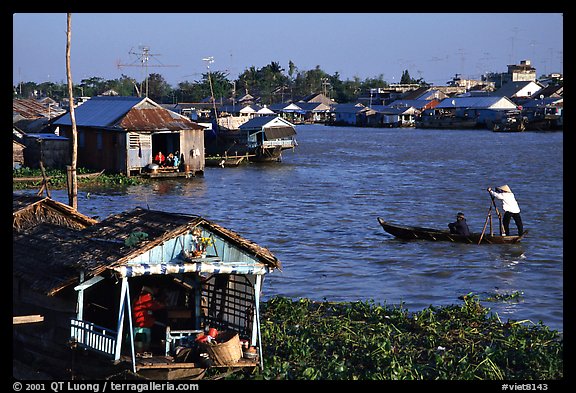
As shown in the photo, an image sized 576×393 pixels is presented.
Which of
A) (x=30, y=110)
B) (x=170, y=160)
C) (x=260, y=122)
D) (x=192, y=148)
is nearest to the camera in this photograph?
(x=170, y=160)

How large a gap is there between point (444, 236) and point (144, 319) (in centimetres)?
1077

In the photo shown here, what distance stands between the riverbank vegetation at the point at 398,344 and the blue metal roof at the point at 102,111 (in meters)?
19.6

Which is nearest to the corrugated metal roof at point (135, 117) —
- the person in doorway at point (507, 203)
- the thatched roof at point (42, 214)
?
the person in doorway at point (507, 203)

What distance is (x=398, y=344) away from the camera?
11477mm

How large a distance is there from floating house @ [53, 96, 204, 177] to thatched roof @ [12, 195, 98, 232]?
17397mm

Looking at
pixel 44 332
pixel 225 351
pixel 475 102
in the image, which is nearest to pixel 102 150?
pixel 44 332

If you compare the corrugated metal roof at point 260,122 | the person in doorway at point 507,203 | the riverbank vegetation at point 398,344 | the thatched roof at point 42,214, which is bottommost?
the riverbank vegetation at point 398,344

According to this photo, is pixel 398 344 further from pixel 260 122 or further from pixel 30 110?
pixel 30 110

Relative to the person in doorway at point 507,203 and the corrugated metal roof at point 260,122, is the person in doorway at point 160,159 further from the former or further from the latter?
the person in doorway at point 507,203

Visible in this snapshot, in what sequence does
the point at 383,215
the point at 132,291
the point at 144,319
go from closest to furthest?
the point at 144,319 → the point at 132,291 → the point at 383,215

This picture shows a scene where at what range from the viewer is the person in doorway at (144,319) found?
9.91 metres

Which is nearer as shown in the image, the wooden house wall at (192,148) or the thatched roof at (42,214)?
the thatched roof at (42,214)

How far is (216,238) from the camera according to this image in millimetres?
9867
